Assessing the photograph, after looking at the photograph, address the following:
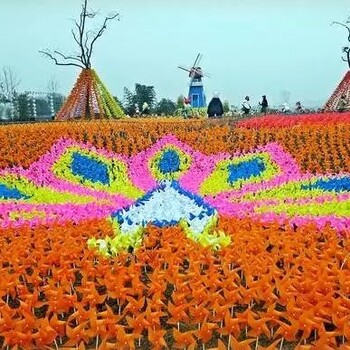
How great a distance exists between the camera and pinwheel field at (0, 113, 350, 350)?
4.08m

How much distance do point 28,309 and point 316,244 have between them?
2.96 meters

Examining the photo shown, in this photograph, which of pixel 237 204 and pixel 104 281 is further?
pixel 237 204

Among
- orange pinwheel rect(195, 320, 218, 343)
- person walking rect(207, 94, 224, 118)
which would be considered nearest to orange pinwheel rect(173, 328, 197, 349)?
orange pinwheel rect(195, 320, 218, 343)

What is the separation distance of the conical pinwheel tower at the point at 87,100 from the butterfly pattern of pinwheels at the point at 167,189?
12.4 metres

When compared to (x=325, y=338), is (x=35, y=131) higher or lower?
higher

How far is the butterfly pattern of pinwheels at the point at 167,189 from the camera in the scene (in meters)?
7.38

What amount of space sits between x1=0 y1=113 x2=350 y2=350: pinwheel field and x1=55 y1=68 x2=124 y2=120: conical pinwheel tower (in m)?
12.6

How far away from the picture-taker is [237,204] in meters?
8.87

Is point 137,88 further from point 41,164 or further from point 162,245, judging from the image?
point 162,245

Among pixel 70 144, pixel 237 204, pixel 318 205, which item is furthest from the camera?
pixel 70 144

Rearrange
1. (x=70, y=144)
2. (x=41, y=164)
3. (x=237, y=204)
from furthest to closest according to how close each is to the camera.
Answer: (x=70, y=144) → (x=41, y=164) → (x=237, y=204)

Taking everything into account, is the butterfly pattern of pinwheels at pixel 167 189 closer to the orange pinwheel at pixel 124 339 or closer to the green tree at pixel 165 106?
the orange pinwheel at pixel 124 339

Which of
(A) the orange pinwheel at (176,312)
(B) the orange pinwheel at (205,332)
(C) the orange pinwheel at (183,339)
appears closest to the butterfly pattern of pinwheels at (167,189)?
(A) the orange pinwheel at (176,312)

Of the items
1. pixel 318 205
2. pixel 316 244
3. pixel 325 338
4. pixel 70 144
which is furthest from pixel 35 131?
pixel 325 338
